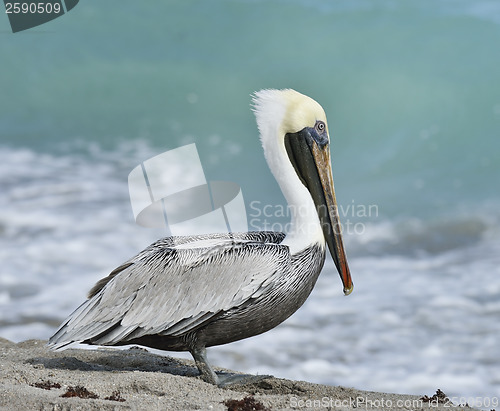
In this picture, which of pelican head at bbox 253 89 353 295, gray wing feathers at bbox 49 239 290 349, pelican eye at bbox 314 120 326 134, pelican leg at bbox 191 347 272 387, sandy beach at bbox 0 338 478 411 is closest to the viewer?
sandy beach at bbox 0 338 478 411

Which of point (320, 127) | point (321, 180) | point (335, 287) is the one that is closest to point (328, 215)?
point (321, 180)

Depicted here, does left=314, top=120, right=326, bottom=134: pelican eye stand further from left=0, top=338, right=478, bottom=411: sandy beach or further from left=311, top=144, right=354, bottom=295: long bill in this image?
left=0, top=338, right=478, bottom=411: sandy beach

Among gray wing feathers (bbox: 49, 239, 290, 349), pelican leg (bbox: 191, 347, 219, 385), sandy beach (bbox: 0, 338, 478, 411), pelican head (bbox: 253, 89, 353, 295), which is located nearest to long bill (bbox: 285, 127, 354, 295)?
pelican head (bbox: 253, 89, 353, 295)

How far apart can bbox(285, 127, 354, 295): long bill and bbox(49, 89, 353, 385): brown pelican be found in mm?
214

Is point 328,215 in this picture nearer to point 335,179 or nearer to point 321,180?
point 321,180

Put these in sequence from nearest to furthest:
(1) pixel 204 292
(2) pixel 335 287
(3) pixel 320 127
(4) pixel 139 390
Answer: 1. (4) pixel 139 390
2. (1) pixel 204 292
3. (3) pixel 320 127
4. (2) pixel 335 287

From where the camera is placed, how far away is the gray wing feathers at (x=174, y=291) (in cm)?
461

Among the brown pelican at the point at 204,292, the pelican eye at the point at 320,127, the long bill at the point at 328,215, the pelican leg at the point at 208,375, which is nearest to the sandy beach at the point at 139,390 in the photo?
the pelican leg at the point at 208,375

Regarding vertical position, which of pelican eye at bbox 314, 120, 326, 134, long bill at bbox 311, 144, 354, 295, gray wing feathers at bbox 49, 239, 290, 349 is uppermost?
pelican eye at bbox 314, 120, 326, 134

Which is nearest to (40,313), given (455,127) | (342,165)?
(342,165)

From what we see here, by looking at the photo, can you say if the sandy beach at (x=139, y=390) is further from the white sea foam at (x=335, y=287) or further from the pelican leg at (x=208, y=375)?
the white sea foam at (x=335, y=287)

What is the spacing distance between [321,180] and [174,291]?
4.64ft

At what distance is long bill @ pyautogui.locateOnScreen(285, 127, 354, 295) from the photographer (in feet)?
17.1

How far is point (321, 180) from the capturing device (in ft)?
17.2
